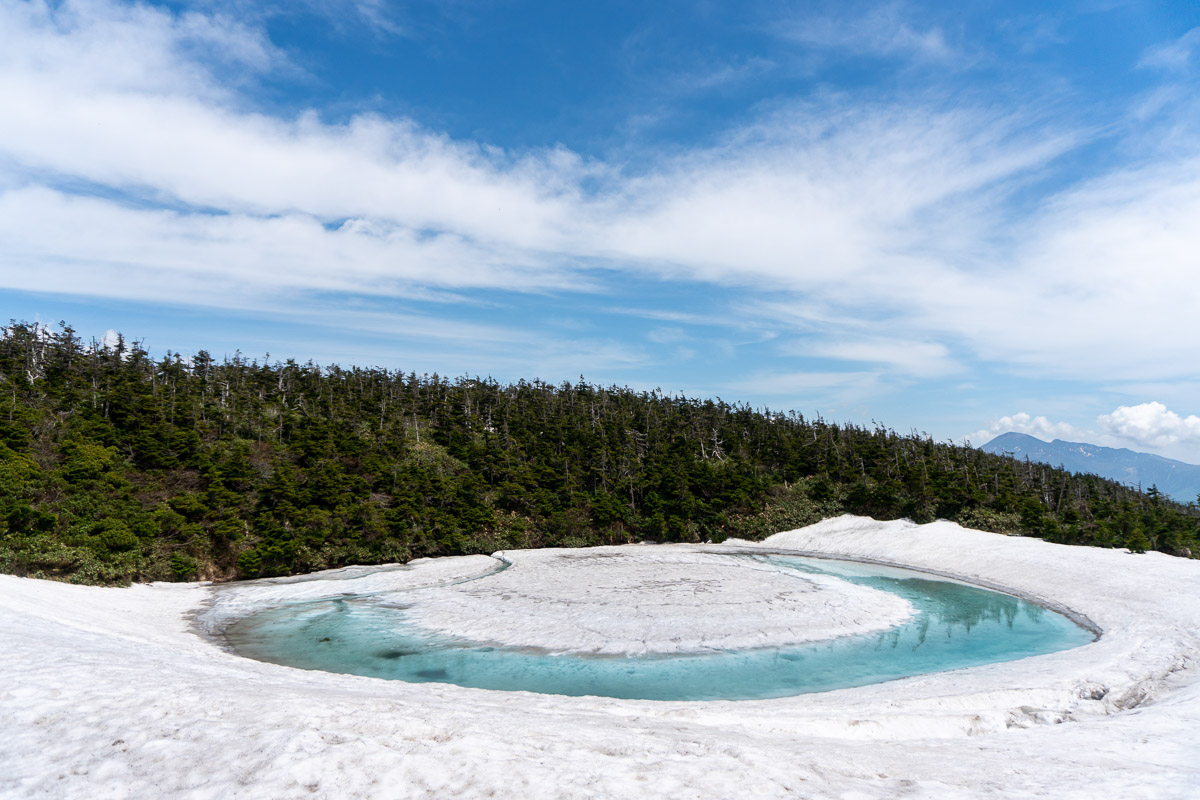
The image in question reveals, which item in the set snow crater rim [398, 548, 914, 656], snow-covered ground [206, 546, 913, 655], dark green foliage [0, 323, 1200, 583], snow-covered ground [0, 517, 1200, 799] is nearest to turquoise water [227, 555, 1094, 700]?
snow crater rim [398, 548, 914, 656]

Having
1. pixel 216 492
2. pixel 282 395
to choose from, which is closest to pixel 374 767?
pixel 216 492

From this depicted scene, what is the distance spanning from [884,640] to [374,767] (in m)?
20.9

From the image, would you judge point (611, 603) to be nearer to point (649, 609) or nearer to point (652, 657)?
point (649, 609)

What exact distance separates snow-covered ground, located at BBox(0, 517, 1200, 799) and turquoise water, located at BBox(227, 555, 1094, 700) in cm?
212

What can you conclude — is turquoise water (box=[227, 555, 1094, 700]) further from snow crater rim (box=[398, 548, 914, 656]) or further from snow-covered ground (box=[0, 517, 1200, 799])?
snow-covered ground (box=[0, 517, 1200, 799])

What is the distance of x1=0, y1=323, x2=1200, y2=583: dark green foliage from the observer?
31.8m

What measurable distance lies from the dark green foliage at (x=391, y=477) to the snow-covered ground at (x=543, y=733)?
575 inches

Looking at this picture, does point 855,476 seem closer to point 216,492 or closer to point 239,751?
point 216,492

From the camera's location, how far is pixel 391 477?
46719mm

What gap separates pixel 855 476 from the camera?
59.6m

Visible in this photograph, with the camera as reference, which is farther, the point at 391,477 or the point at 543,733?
the point at 391,477

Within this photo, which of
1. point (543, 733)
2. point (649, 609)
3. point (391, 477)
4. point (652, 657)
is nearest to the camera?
point (543, 733)

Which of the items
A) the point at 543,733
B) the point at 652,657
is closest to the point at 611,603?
the point at 652,657

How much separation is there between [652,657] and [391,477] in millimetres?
32790
